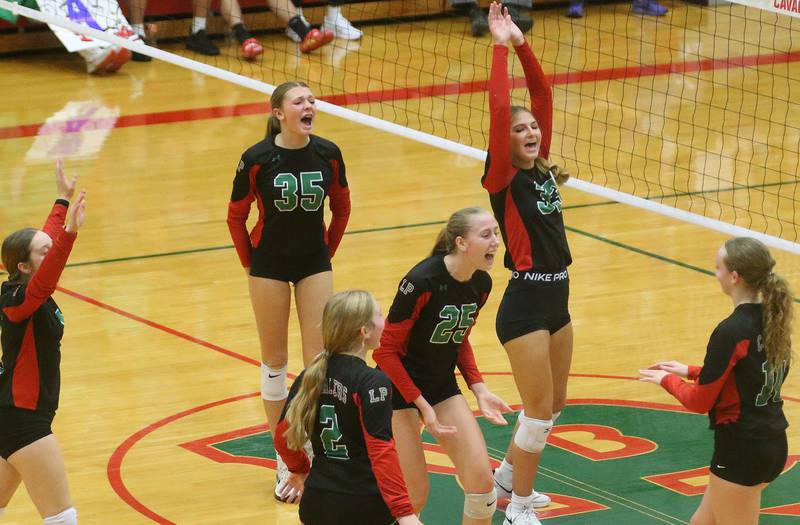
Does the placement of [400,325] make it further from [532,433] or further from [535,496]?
[535,496]

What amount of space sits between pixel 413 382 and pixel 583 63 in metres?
11.4

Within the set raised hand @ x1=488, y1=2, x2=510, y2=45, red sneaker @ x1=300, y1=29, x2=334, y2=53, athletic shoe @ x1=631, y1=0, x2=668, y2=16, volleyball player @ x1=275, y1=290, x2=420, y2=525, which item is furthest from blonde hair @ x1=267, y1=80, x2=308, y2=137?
athletic shoe @ x1=631, y1=0, x2=668, y2=16

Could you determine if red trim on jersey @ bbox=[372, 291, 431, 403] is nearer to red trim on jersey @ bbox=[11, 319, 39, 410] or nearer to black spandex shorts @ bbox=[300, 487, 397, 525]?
black spandex shorts @ bbox=[300, 487, 397, 525]

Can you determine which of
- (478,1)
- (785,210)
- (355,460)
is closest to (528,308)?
(355,460)

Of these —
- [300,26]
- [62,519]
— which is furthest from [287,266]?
[300,26]

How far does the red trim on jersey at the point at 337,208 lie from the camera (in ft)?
23.7

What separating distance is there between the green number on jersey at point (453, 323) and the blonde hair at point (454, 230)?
0.25 metres

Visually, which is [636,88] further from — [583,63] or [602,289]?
[602,289]

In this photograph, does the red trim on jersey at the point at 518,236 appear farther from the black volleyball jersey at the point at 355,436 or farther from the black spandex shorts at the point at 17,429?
the black spandex shorts at the point at 17,429

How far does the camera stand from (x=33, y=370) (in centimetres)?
589

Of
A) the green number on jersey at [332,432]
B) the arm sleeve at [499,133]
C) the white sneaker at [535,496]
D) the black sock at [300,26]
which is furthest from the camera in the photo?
the black sock at [300,26]

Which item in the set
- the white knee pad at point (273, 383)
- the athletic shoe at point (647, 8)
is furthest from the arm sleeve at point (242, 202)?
the athletic shoe at point (647, 8)

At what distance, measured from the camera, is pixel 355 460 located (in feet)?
16.8

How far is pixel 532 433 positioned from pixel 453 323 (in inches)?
33.6
